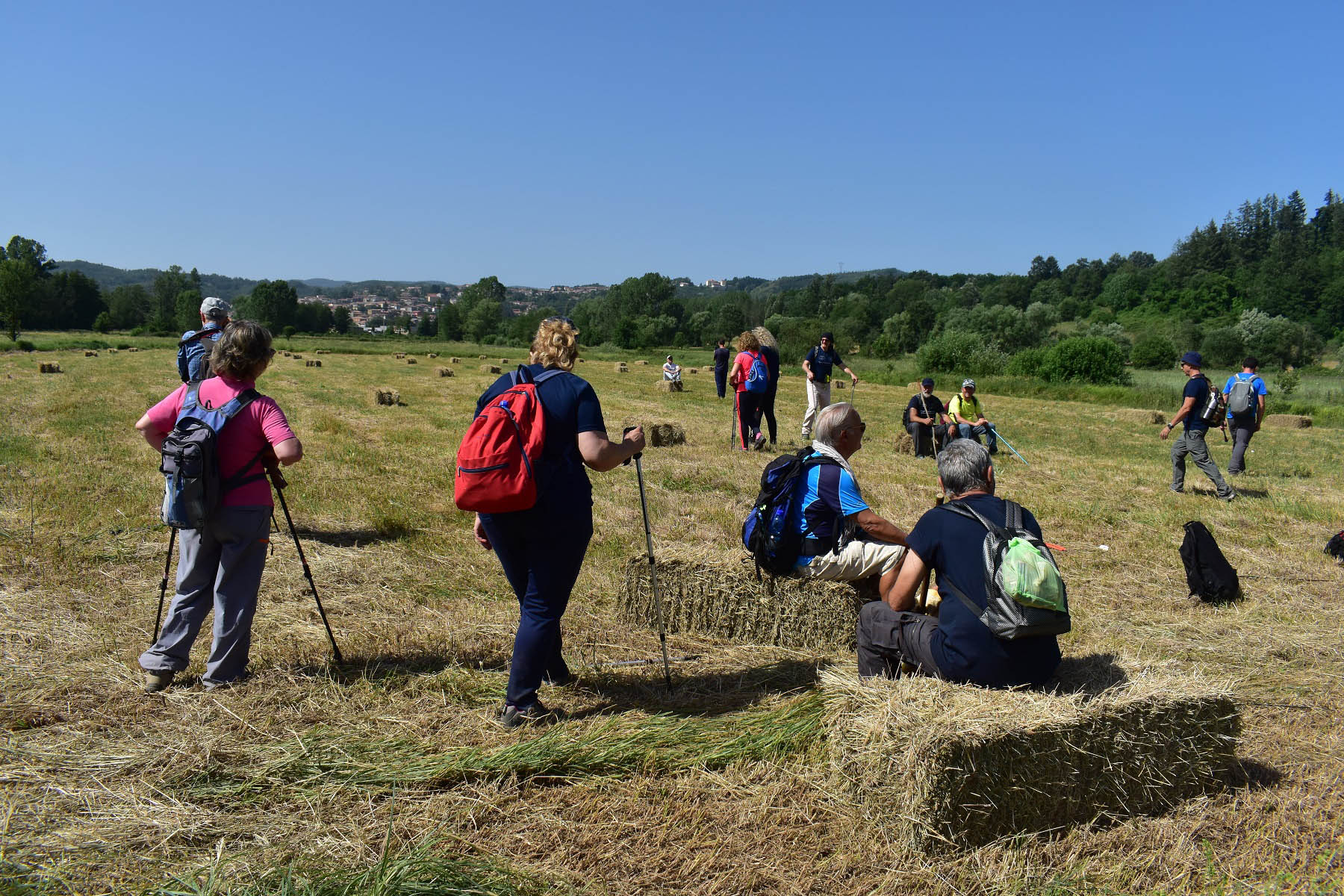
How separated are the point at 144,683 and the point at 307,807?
183cm

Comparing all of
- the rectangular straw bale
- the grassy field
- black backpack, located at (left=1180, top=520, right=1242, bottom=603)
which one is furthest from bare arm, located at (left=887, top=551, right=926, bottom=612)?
the rectangular straw bale

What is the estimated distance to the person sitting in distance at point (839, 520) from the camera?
17.3 feet

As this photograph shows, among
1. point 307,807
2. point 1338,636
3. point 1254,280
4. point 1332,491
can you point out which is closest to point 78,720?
point 307,807

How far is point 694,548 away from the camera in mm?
6484

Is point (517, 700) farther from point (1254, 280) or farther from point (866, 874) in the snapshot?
point (1254, 280)

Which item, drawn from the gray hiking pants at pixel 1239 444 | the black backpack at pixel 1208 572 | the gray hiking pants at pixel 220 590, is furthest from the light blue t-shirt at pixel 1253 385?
the gray hiking pants at pixel 220 590

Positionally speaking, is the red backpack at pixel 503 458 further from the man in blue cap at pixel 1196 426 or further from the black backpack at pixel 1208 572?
the man in blue cap at pixel 1196 426

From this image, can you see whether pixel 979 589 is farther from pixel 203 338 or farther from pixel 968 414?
pixel 968 414

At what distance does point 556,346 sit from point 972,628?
2.58m

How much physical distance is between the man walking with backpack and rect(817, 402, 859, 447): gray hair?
10.2 metres

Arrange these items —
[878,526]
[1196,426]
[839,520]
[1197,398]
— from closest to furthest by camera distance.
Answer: [878,526] < [839,520] < [1197,398] < [1196,426]

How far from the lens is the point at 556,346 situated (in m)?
4.46

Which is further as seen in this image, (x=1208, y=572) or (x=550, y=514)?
(x=1208, y=572)

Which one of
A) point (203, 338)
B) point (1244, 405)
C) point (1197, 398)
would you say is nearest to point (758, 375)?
point (1197, 398)
